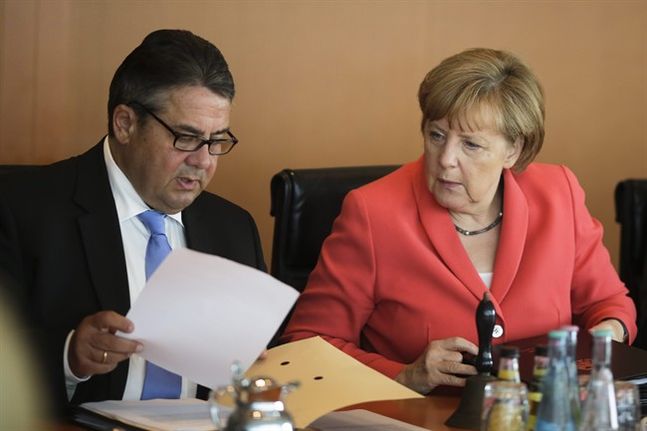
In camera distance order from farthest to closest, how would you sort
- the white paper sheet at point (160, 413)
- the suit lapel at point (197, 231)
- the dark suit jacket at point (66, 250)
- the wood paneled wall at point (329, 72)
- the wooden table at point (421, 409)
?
the wood paneled wall at point (329, 72)
the suit lapel at point (197, 231)
the dark suit jacket at point (66, 250)
the wooden table at point (421, 409)
the white paper sheet at point (160, 413)

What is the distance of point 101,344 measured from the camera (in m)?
2.07

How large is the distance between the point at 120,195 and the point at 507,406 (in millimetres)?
1192

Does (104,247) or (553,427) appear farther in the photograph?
(104,247)

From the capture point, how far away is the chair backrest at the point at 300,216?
304 centimetres

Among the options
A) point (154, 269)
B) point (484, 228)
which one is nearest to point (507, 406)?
point (154, 269)

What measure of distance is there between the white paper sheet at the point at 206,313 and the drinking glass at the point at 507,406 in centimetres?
41

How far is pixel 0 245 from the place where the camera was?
237cm

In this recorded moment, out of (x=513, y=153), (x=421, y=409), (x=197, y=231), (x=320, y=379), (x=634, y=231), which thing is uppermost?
(x=513, y=153)

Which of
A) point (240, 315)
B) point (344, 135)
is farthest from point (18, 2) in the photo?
point (240, 315)

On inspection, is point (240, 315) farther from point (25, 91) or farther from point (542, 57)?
point (542, 57)

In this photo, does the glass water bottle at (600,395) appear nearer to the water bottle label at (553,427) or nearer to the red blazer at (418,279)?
the water bottle label at (553,427)

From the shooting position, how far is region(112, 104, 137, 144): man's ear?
2.48 metres

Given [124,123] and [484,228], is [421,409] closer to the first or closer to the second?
[484,228]

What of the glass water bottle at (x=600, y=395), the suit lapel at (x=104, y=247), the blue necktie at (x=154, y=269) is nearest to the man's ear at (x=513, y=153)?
the blue necktie at (x=154, y=269)
